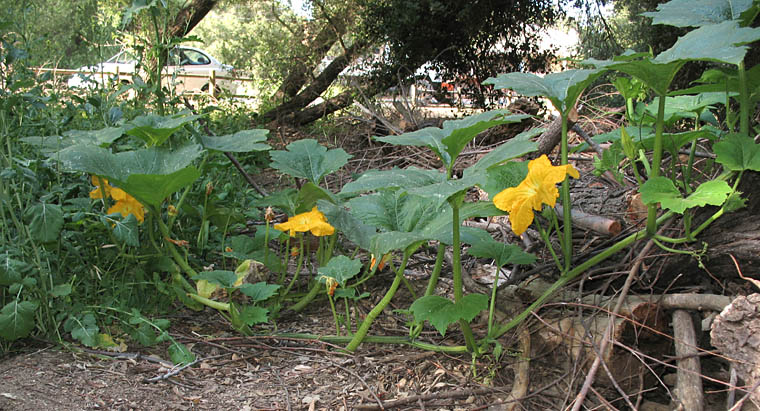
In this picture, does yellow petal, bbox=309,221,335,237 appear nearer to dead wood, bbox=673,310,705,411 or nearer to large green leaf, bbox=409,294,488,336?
large green leaf, bbox=409,294,488,336

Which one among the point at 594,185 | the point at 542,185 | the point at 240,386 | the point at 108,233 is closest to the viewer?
the point at 542,185

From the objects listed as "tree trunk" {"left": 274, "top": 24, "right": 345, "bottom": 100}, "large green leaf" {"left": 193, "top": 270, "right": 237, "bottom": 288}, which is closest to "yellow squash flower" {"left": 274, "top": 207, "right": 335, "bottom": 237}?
"large green leaf" {"left": 193, "top": 270, "right": 237, "bottom": 288}

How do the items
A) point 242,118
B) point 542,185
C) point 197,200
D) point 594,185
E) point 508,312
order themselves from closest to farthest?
point 542,185
point 508,312
point 197,200
point 594,185
point 242,118

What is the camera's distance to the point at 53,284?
203 cm

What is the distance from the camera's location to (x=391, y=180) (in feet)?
5.28

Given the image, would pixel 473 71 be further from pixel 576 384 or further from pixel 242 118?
pixel 576 384

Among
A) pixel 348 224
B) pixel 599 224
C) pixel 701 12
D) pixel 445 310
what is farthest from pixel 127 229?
pixel 701 12

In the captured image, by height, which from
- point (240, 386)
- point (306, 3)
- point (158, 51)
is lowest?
point (240, 386)

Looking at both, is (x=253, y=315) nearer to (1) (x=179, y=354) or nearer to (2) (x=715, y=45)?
(1) (x=179, y=354)

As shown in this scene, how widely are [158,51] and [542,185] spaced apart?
1.97 metres

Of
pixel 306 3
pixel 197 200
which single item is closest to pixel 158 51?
pixel 197 200

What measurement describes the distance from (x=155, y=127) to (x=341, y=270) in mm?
964

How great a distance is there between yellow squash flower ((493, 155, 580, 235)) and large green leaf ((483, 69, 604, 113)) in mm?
249

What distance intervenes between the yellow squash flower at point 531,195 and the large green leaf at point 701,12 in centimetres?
61
